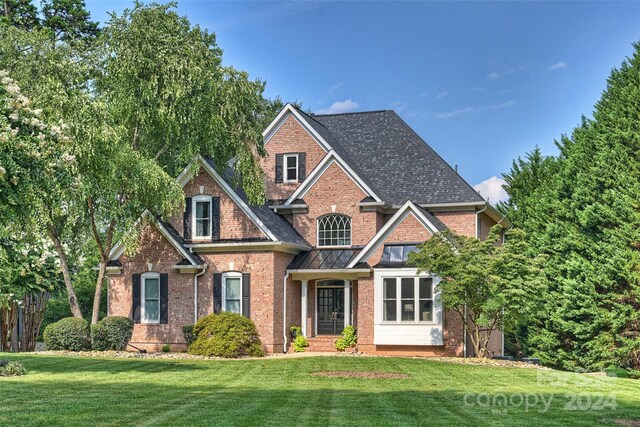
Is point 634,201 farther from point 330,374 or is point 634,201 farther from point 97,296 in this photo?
point 97,296

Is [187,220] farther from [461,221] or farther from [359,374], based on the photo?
[359,374]

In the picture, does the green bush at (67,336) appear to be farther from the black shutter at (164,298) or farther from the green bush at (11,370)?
the green bush at (11,370)

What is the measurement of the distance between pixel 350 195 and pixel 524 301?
944cm

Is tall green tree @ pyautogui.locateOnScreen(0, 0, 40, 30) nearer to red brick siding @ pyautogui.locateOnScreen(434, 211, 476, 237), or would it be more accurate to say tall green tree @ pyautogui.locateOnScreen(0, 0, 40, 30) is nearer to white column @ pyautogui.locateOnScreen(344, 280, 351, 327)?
white column @ pyautogui.locateOnScreen(344, 280, 351, 327)

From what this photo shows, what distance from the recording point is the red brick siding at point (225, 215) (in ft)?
98.5

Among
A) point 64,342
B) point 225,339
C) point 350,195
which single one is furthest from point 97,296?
point 350,195

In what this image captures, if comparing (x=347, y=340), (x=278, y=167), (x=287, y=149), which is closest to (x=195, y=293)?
(x=347, y=340)

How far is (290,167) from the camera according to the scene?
33844mm

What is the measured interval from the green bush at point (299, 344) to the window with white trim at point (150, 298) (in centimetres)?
530

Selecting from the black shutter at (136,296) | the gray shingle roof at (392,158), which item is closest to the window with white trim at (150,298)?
the black shutter at (136,296)

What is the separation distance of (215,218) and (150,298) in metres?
3.93

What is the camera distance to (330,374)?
20125 millimetres

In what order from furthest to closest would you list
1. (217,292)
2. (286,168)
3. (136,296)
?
(286,168)
(136,296)
(217,292)

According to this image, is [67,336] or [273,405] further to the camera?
[67,336]
